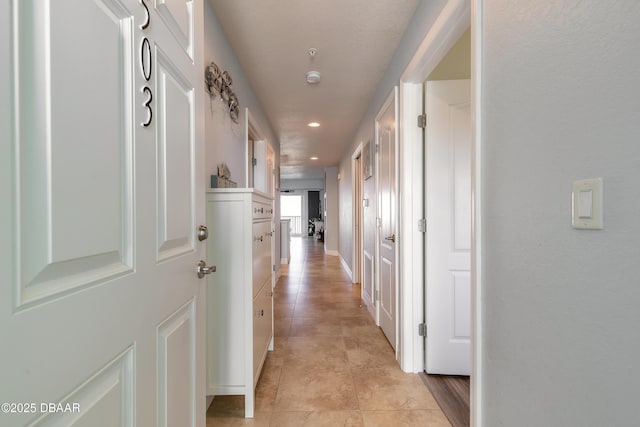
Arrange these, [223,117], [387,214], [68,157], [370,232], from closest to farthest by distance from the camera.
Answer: [68,157] < [223,117] < [387,214] < [370,232]

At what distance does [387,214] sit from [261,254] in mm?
1198

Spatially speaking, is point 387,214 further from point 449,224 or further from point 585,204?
point 585,204

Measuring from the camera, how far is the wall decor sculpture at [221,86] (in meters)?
1.69

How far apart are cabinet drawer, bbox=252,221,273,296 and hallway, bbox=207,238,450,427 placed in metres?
0.66

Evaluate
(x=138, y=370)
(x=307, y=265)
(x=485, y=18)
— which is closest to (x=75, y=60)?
(x=138, y=370)

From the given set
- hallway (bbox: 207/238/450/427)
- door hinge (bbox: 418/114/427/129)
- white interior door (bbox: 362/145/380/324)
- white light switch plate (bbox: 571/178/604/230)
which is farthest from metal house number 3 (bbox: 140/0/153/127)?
white interior door (bbox: 362/145/380/324)

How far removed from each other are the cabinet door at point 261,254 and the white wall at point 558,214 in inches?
45.2

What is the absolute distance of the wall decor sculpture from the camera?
1694mm

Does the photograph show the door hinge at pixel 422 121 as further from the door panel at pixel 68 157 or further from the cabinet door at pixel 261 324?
the door panel at pixel 68 157

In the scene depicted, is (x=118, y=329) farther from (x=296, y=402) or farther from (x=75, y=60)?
(x=296, y=402)

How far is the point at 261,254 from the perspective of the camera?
74.1 inches

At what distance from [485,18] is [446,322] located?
5.60ft

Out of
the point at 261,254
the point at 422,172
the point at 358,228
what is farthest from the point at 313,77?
the point at 358,228

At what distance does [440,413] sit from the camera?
163 centimetres
